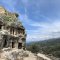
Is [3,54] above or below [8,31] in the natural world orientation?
below

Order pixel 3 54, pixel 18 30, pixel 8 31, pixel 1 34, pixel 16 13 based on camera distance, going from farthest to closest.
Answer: pixel 16 13 < pixel 18 30 < pixel 8 31 < pixel 1 34 < pixel 3 54

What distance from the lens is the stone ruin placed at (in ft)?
134

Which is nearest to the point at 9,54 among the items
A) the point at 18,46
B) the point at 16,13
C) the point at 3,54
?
the point at 3,54

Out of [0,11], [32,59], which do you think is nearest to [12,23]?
[0,11]

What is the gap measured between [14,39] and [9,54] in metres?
9.64

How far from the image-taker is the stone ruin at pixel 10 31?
1609 inches

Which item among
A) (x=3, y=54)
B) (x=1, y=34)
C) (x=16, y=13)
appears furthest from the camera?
(x=16, y=13)

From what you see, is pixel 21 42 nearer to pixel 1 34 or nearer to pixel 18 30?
pixel 18 30

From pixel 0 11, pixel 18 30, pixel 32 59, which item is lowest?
pixel 32 59

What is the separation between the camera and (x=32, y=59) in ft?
135

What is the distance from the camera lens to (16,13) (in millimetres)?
51156

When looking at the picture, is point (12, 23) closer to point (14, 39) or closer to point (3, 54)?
point (14, 39)

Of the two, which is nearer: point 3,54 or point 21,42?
point 3,54

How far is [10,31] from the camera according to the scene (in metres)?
44.3
